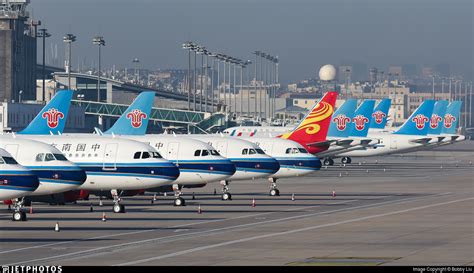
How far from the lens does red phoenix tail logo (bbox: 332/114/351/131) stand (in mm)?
135500

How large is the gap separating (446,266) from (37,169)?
24.9 m

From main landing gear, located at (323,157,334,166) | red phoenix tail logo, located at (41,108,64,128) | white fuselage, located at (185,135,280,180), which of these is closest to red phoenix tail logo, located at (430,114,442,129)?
main landing gear, located at (323,157,334,166)

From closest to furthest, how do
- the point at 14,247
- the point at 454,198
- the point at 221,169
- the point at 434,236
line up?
the point at 14,247 → the point at 434,236 → the point at 221,169 → the point at 454,198

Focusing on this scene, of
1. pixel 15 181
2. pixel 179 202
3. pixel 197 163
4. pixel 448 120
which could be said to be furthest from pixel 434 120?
pixel 15 181

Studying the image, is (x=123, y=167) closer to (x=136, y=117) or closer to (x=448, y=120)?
(x=136, y=117)

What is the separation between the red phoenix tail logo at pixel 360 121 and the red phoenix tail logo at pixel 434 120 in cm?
2672

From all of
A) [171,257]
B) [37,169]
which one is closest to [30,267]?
[171,257]

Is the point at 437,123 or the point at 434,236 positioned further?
the point at 437,123

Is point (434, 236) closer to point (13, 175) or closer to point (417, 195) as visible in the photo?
point (13, 175)

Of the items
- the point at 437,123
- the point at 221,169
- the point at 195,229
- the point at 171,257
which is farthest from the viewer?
the point at 437,123

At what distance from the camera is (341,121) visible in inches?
5354

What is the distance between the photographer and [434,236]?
161ft

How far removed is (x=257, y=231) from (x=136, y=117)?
135ft
